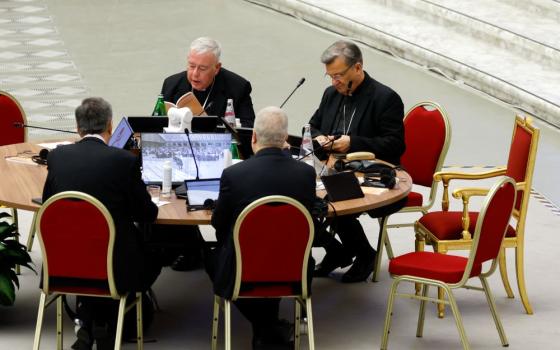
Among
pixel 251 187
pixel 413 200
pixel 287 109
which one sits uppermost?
pixel 251 187

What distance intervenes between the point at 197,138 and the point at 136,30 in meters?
7.39

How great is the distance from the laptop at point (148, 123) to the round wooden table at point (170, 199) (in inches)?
19.6

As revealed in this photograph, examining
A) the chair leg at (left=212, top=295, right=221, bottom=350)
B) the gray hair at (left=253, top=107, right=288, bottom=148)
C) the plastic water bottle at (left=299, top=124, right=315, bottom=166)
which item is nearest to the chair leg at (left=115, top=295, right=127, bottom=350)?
the chair leg at (left=212, top=295, right=221, bottom=350)

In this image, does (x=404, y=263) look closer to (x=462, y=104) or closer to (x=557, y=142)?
(x=557, y=142)

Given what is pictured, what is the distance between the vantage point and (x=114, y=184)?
4.94 metres

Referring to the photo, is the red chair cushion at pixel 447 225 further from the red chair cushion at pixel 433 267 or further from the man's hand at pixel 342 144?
the man's hand at pixel 342 144

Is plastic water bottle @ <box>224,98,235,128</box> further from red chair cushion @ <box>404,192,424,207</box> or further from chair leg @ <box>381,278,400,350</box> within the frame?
chair leg @ <box>381,278,400,350</box>

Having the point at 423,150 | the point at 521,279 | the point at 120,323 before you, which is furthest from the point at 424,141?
the point at 120,323

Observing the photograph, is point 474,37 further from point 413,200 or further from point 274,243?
Result: point 274,243

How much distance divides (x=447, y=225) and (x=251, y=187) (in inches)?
53.2

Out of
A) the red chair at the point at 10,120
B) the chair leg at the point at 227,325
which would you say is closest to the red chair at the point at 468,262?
the chair leg at the point at 227,325

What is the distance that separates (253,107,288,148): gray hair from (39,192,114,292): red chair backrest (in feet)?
2.40

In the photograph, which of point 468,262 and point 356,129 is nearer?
point 468,262

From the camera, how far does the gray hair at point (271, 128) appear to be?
495 centimetres
